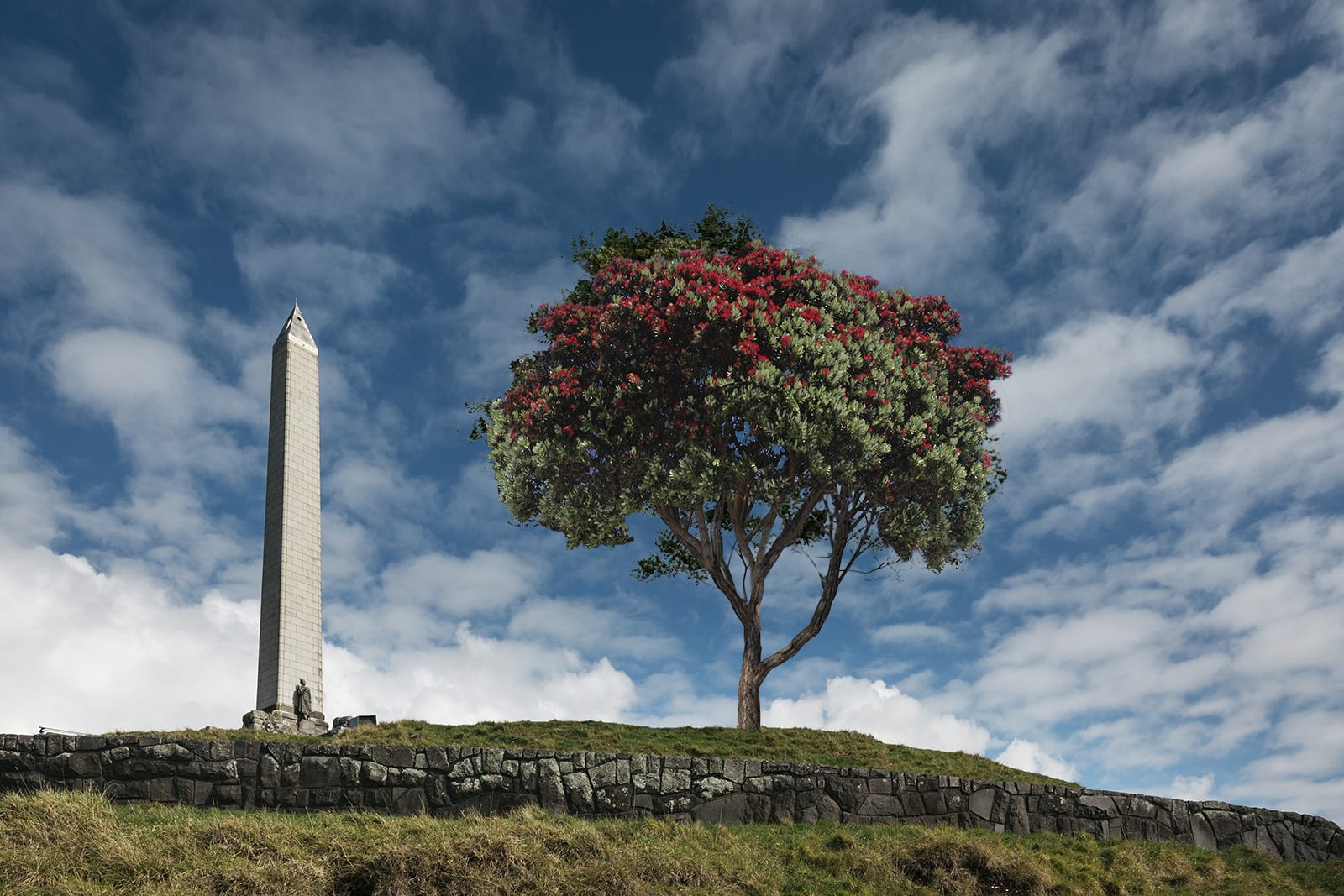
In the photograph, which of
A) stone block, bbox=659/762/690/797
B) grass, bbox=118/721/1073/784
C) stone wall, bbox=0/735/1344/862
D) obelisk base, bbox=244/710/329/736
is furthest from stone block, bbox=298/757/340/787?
obelisk base, bbox=244/710/329/736

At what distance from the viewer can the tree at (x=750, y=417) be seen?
2777cm

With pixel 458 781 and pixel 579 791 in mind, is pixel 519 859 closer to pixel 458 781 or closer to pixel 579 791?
pixel 579 791

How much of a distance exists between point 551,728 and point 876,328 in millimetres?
13933

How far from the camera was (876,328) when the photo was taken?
101 ft

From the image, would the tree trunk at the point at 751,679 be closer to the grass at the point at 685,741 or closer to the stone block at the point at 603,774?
the grass at the point at 685,741

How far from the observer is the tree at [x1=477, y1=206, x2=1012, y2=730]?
27.8m

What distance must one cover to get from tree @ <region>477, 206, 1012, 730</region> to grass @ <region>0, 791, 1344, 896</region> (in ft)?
41.7

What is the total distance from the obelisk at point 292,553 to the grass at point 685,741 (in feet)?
13.1

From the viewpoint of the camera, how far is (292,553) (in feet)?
102

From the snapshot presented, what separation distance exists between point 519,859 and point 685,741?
12355 millimetres

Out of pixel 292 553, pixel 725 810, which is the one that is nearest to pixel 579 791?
pixel 725 810

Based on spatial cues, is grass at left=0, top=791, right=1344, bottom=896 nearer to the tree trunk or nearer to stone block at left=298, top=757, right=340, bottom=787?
stone block at left=298, top=757, right=340, bottom=787

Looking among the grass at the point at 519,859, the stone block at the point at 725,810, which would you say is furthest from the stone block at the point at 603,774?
the grass at the point at 519,859

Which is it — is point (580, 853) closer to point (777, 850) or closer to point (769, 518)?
point (777, 850)
